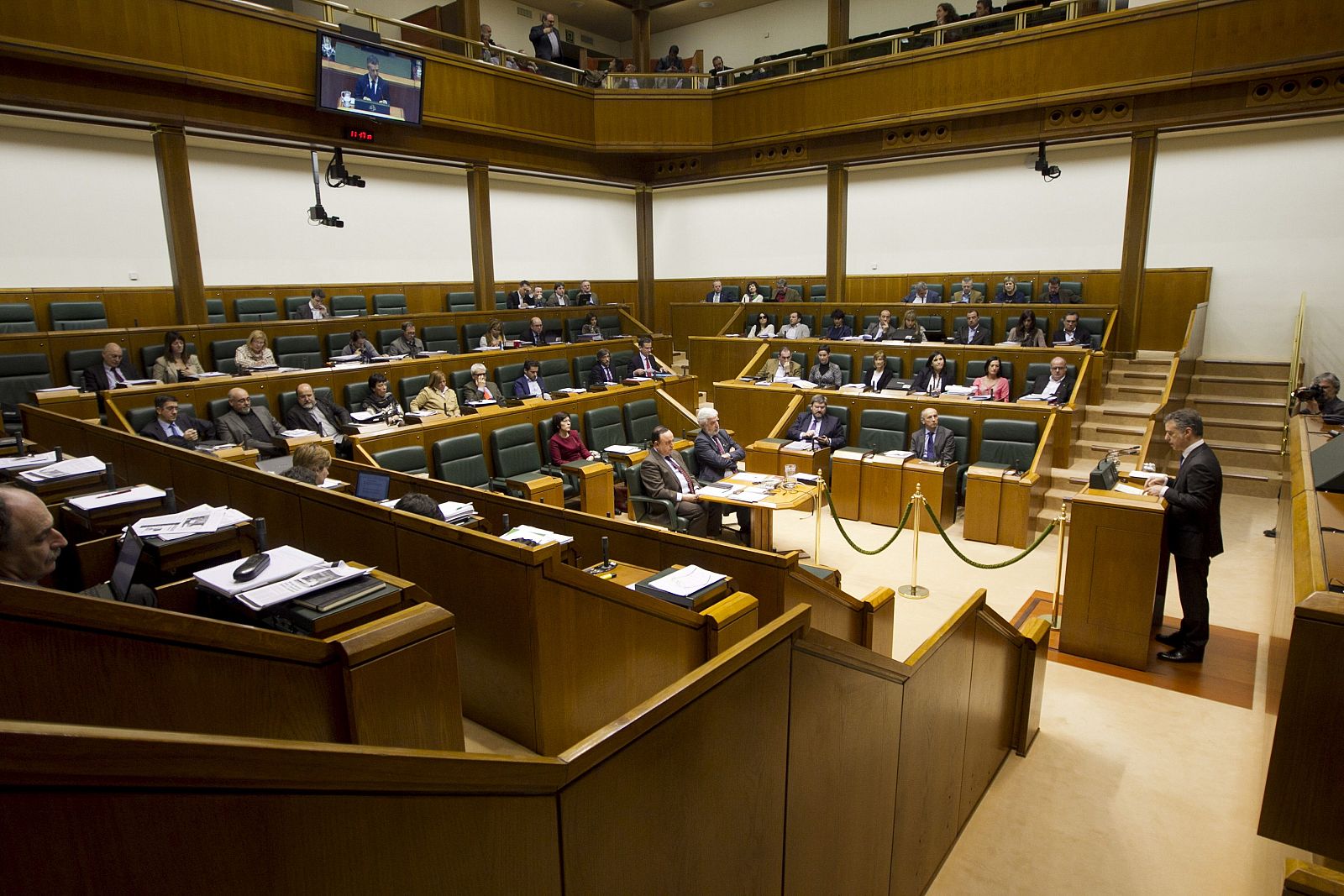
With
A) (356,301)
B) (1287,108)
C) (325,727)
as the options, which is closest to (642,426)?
(356,301)

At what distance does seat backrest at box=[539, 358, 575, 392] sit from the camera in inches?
355

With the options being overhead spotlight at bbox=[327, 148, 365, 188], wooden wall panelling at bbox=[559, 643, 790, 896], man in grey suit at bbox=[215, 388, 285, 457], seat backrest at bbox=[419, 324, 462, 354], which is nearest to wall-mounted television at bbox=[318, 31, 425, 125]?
overhead spotlight at bbox=[327, 148, 365, 188]

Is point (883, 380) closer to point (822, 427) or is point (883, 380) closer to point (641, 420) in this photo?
point (822, 427)

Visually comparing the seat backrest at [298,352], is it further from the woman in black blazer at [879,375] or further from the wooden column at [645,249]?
the wooden column at [645,249]

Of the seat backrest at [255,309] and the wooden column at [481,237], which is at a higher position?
the wooden column at [481,237]

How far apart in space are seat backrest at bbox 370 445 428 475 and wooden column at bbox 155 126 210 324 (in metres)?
4.65

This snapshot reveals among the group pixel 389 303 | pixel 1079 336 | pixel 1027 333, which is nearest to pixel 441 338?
pixel 389 303

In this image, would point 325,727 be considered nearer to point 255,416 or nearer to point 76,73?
point 255,416

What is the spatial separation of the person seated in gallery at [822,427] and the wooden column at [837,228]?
5.09 metres

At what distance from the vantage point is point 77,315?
9258mm

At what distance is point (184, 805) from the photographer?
32.4 inches

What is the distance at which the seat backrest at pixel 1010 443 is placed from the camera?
713 cm

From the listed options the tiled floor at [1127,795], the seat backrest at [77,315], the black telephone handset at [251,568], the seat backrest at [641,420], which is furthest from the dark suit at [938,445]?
the seat backrest at [77,315]

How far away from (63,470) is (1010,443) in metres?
6.89
